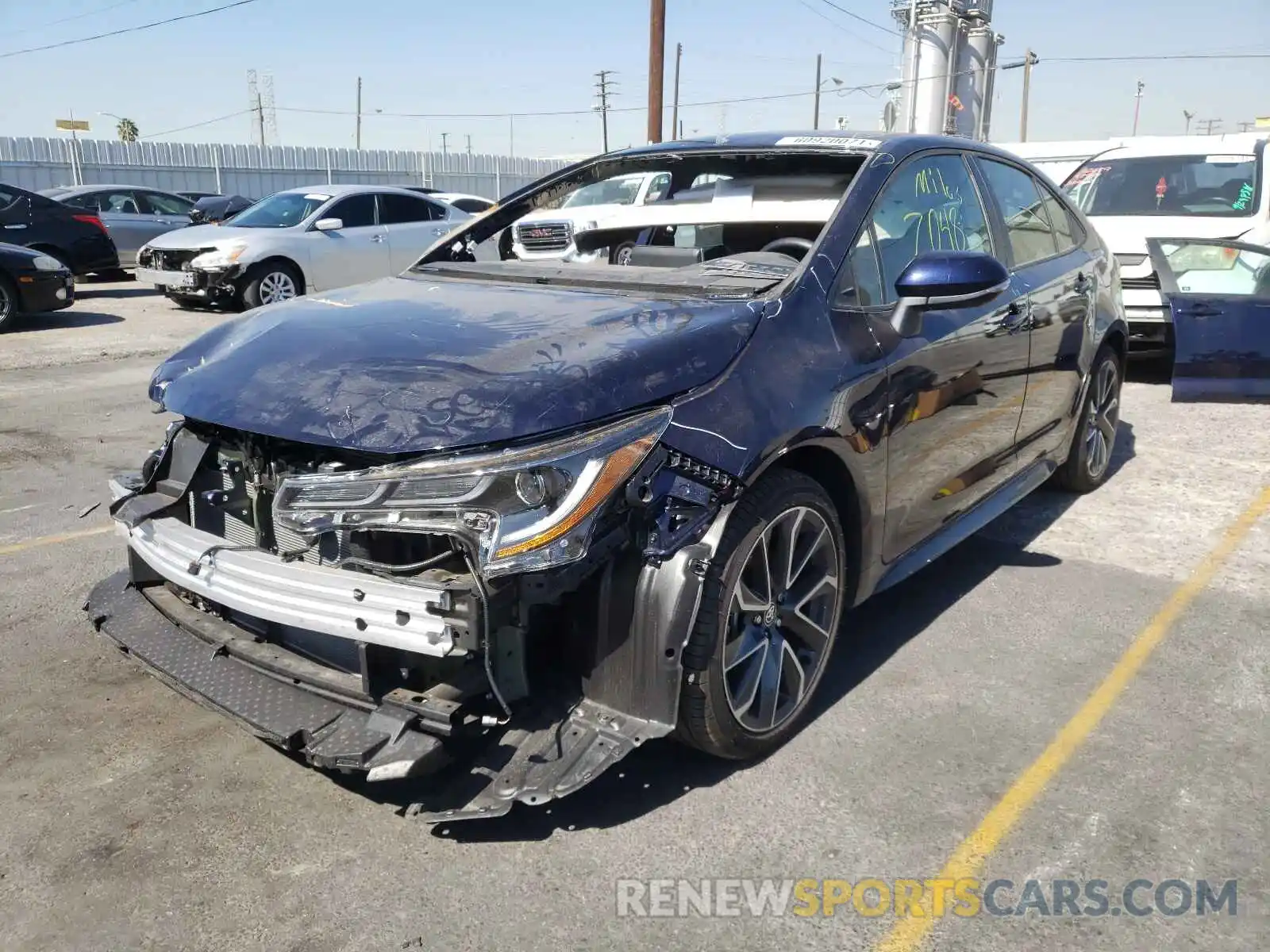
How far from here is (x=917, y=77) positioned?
36.4 metres

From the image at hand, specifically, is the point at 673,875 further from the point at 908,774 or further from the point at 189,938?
the point at 189,938

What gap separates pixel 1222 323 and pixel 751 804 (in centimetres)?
588

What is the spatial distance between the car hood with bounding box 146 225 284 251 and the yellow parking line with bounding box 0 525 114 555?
8.14 meters

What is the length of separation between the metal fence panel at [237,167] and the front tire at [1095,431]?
25305mm

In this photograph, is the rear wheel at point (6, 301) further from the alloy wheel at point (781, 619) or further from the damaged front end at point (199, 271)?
the alloy wheel at point (781, 619)

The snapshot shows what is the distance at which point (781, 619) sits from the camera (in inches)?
A: 113

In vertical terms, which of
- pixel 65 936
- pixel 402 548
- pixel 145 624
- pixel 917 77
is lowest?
pixel 65 936

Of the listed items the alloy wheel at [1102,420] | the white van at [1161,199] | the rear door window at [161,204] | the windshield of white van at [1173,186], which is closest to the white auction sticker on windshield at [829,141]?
the alloy wheel at [1102,420]

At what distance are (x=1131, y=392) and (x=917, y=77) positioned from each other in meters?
31.9

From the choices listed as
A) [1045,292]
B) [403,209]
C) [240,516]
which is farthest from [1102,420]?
[403,209]

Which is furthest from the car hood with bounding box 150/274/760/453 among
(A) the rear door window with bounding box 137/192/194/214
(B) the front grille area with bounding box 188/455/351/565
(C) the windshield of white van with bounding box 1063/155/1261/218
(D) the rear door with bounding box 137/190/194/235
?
(A) the rear door window with bounding box 137/192/194/214

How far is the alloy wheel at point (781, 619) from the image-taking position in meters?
2.70

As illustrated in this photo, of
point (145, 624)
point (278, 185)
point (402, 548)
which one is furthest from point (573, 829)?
point (278, 185)

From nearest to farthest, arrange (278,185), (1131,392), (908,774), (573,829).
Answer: (573,829)
(908,774)
(1131,392)
(278,185)
